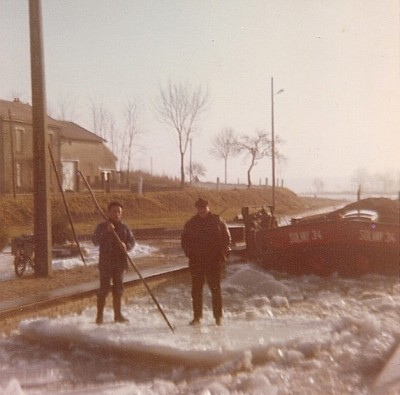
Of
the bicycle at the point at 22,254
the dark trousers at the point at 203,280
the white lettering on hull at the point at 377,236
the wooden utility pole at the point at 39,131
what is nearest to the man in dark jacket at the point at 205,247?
the dark trousers at the point at 203,280

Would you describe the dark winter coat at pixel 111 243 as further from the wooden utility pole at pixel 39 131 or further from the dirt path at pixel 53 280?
the wooden utility pole at pixel 39 131

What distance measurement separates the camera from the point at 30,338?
744 centimetres

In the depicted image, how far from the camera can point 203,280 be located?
26.1ft

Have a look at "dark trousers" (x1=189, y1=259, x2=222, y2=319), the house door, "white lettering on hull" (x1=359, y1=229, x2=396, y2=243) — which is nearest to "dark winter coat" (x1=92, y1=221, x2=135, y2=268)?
"dark trousers" (x1=189, y1=259, x2=222, y2=319)

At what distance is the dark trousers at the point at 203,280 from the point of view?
7.88 m

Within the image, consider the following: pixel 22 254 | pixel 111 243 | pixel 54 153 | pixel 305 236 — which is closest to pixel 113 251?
pixel 111 243

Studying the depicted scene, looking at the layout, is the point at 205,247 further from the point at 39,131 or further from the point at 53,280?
the point at 39,131

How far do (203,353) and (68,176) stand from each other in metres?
35.4

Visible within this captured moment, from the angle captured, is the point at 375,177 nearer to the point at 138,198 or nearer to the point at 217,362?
the point at 138,198

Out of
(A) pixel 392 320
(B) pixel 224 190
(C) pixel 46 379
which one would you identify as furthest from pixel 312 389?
(B) pixel 224 190

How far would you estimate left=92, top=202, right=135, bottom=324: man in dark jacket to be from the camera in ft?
25.3

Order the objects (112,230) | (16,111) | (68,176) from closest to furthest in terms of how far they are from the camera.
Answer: (112,230)
(16,111)
(68,176)

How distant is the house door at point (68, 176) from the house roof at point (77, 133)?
2056 millimetres

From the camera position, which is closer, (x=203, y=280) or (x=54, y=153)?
(x=203, y=280)
